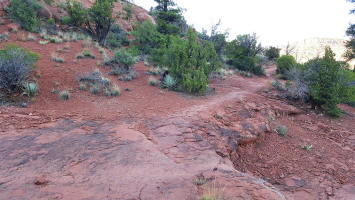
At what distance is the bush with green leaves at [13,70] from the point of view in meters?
6.34

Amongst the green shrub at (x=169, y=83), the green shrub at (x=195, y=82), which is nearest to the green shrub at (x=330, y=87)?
the green shrub at (x=195, y=82)

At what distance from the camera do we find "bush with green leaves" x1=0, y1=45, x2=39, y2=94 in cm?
634

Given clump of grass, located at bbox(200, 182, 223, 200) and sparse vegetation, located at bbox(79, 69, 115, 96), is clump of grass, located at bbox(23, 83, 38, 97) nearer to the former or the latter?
sparse vegetation, located at bbox(79, 69, 115, 96)

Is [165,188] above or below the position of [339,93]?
below

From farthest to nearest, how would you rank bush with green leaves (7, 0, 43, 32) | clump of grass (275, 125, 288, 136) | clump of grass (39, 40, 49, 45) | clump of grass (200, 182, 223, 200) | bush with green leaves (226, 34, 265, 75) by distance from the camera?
bush with green leaves (226, 34, 265, 75) → bush with green leaves (7, 0, 43, 32) → clump of grass (39, 40, 49, 45) → clump of grass (275, 125, 288, 136) → clump of grass (200, 182, 223, 200)

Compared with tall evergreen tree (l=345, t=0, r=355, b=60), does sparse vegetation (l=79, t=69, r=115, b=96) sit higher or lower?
lower

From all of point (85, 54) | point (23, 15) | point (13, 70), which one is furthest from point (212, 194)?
point (23, 15)

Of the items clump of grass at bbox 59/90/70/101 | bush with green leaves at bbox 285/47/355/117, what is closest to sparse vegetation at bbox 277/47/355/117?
bush with green leaves at bbox 285/47/355/117

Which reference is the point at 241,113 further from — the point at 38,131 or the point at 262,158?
the point at 38,131

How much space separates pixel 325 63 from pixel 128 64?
9938mm

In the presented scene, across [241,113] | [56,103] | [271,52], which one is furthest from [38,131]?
[271,52]

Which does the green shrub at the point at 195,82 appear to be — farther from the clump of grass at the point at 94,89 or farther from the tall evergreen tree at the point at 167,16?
the tall evergreen tree at the point at 167,16

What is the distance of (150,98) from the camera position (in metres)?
7.73

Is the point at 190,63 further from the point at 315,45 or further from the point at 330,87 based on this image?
the point at 315,45
